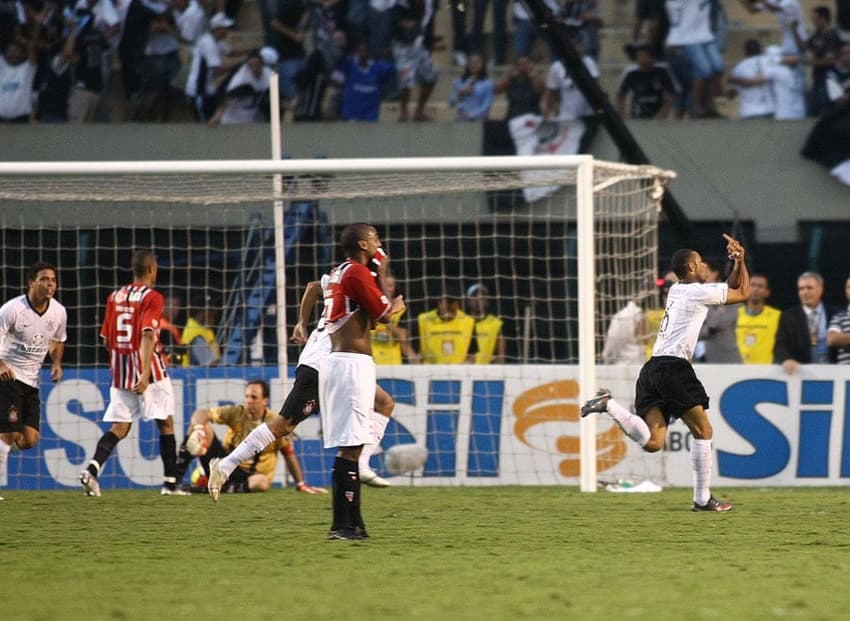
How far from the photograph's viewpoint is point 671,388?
1093 centimetres

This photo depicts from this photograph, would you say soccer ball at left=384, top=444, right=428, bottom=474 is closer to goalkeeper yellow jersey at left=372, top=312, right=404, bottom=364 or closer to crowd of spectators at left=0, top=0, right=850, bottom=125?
goalkeeper yellow jersey at left=372, top=312, right=404, bottom=364

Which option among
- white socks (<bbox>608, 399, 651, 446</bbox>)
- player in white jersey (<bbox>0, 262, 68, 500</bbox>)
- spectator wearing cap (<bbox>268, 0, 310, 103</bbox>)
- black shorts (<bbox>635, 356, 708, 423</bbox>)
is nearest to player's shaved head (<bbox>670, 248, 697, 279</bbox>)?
black shorts (<bbox>635, 356, 708, 423</bbox>)

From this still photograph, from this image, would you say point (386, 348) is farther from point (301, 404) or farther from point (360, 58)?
point (360, 58)

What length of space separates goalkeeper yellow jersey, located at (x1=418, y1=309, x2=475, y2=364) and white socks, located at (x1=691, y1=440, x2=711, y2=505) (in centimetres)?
461

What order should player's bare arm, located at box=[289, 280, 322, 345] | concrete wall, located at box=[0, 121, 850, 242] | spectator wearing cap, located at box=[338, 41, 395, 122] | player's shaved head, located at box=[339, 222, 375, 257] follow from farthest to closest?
spectator wearing cap, located at box=[338, 41, 395, 122], concrete wall, located at box=[0, 121, 850, 242], player's bare arm, located at box=[289, 280, 322, 345], player's shaved head, located at box=[339, 222, 375, 257]

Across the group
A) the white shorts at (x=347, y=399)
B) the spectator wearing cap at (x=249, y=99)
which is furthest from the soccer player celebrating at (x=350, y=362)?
the spectator wearing cap at (x=249, y=99)

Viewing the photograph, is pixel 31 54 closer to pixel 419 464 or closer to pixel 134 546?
pixel 419 464

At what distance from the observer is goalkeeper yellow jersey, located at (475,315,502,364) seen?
1535 centimetres

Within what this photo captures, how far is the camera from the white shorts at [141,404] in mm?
12727

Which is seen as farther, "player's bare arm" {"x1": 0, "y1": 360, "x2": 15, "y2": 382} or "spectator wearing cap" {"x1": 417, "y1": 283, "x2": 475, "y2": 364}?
"spectator wearing cap" {"x1": 417, "y1": 283, "x2": 475, "y2": 364}

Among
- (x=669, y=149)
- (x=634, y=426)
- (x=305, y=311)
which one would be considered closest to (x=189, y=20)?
(x=669, y=149)

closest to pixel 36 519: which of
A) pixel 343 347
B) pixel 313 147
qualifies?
pixel 343 347

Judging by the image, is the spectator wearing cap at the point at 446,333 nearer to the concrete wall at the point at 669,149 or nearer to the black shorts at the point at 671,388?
the concrete wall at the point at 669,149

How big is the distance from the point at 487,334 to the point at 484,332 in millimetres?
41
